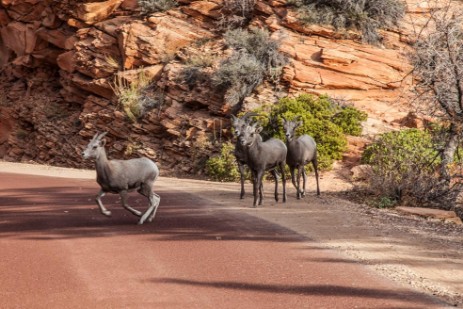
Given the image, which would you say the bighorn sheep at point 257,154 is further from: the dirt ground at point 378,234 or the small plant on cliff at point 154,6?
the small plant on cliff at point 154,6

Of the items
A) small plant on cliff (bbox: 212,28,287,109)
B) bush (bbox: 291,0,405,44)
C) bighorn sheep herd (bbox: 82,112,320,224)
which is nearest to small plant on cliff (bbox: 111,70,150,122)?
small plant on cliff (bbox: 212,28,287,109)

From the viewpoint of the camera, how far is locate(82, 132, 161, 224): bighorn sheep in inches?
414

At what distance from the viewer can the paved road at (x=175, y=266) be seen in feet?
21.2

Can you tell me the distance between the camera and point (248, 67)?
81.5ft

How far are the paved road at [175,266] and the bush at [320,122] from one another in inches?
368

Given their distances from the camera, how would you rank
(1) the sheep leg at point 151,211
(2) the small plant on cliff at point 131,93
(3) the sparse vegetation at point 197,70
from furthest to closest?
(2) the small plant on cliff at point 131,93 < (3) the sparse vegetation at point 197,70 < (1) the sheep leg at point 151,211

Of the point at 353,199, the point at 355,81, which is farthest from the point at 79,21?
the point at 353,199

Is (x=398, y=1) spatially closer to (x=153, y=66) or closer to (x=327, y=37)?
(x=327, y=37)

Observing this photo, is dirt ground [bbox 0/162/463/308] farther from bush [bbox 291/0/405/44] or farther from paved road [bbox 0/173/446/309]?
bush [bbox 291/0/405/44]

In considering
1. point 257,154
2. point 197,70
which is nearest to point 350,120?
point 197,70

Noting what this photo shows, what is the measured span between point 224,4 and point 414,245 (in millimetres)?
22155

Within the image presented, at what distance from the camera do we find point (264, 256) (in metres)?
8.52

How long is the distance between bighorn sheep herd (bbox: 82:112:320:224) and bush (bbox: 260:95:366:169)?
4794 millimetres

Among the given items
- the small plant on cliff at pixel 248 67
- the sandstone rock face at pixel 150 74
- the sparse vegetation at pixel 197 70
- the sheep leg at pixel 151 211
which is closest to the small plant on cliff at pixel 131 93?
the sandstone rock face at pixel 150 74
